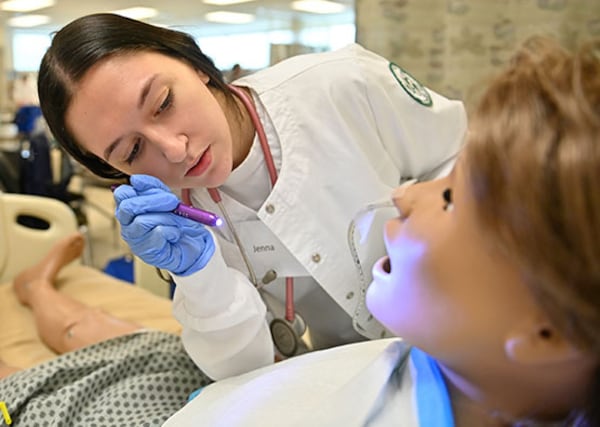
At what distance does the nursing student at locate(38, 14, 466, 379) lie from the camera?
0.85 meters

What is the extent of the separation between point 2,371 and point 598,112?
4.23 feet

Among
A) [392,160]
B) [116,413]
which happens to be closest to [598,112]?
[392,160]

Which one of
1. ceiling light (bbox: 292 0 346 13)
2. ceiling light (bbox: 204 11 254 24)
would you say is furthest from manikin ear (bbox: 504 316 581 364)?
ceiling light (bbox: 204 11 254 24)

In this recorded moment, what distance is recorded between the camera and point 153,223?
2.54 ft

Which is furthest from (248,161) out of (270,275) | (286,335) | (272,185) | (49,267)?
(49,267)

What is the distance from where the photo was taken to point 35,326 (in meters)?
1.64

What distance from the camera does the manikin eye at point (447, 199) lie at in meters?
0.57

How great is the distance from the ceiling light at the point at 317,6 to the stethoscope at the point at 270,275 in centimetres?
134

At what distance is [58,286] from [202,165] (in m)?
1.18

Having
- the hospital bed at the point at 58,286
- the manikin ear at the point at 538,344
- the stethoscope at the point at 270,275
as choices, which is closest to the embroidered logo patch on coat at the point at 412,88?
the stethoscope at the point at 270,275

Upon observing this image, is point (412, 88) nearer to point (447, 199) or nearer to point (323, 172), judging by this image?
point (323, 172)

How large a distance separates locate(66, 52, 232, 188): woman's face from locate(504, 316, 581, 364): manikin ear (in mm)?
528

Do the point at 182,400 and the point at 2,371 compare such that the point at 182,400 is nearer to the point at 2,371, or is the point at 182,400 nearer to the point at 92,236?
the point at 2,371

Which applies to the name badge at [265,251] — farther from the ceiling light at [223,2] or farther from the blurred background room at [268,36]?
the ceiling light at [223,2]
